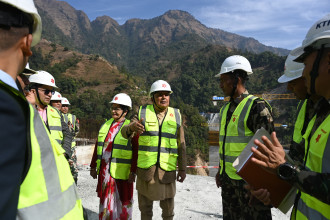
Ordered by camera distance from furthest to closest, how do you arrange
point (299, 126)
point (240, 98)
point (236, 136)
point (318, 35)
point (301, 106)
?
1. point (240, 98)
2. point (236, 136)
3. point (301, 106)
4. point (299, 126)
5. point (318, 35)

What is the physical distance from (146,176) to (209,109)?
85.3 meters

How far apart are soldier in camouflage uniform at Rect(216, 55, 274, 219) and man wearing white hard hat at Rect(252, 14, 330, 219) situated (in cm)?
83

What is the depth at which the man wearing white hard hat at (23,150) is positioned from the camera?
66 cm

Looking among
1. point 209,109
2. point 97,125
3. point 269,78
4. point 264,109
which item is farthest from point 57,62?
point 264,109

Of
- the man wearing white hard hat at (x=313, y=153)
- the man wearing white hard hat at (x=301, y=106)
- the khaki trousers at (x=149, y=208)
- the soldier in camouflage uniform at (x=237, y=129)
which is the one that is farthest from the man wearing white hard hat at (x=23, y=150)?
the khaki trousers at (x=149, y=208)

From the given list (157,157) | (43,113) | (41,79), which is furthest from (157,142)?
(41,79)

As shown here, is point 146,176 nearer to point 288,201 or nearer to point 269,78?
point 288,201

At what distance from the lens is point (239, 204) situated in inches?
105

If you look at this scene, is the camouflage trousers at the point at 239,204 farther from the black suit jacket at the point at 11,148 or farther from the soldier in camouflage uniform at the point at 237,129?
the black suit jacket at the point at 11,148

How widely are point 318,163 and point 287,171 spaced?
187mm

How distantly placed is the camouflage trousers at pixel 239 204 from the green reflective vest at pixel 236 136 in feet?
0.32

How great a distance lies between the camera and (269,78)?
97.1 metres

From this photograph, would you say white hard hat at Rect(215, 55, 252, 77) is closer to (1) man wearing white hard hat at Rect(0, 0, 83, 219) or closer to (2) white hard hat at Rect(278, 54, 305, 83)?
(2) white hard hat at Rect(278, 54, 305, 83)

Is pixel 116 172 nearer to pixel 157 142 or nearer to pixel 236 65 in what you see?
pixel 157 142
